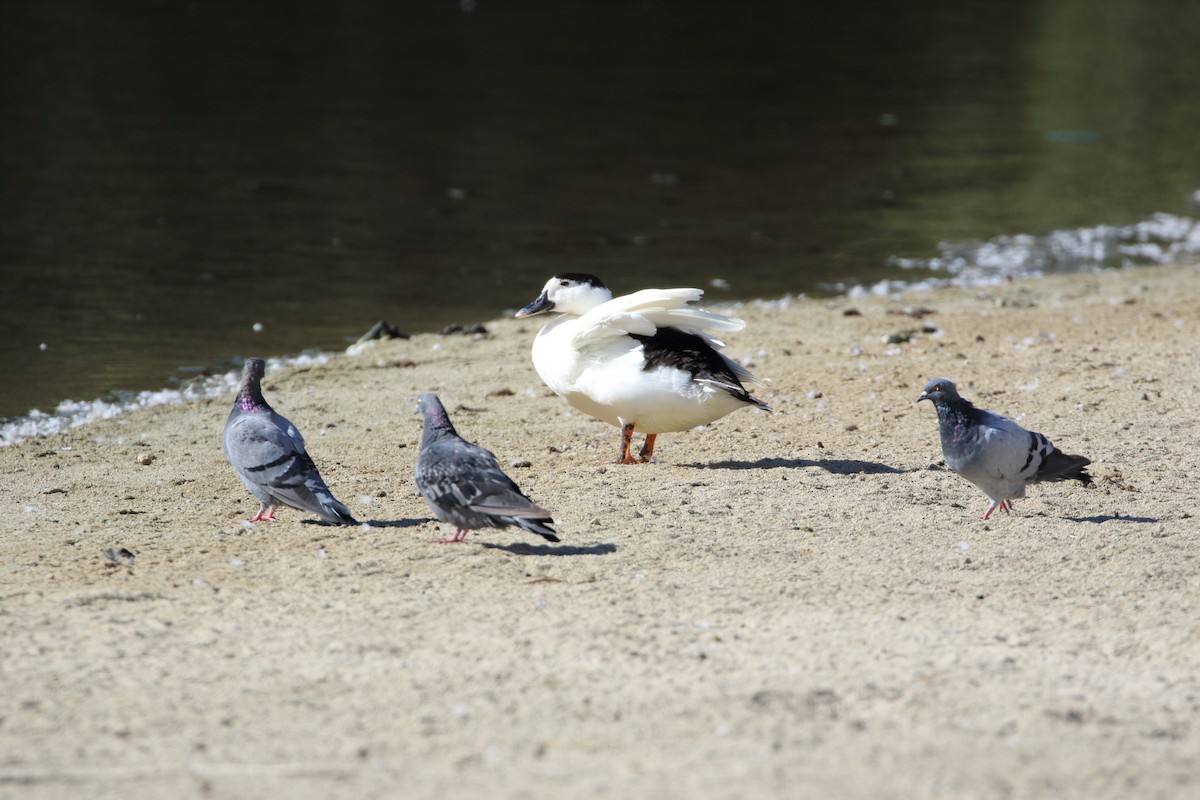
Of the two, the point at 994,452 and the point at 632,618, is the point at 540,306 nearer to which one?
the point at 994,452

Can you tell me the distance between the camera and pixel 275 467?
6.29 metres

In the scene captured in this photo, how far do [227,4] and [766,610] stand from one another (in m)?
38.5

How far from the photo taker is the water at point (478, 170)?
1315 centimetres

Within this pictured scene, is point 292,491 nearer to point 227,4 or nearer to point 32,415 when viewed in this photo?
point 32,415

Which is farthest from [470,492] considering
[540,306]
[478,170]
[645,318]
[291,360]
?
[478,170]

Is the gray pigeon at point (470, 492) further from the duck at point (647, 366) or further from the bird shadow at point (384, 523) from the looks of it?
the duck at point (647, 366)

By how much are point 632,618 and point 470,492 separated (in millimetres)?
1026

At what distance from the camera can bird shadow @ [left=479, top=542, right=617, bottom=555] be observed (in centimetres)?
592

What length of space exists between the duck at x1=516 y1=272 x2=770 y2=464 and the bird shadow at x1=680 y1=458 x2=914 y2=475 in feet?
0.99

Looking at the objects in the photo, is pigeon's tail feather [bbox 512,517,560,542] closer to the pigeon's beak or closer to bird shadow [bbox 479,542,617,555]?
bird shadow [bbox 479,542,617,555]

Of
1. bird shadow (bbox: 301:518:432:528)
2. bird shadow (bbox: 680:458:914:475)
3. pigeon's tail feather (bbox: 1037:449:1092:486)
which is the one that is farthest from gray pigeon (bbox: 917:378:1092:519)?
bird shadow (bbox: 301:518:432:528)

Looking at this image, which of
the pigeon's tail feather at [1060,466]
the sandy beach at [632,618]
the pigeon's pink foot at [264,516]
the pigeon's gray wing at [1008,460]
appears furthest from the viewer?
the pigeon's pink foot at [264,516]

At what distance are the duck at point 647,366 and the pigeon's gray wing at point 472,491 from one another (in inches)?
56.4

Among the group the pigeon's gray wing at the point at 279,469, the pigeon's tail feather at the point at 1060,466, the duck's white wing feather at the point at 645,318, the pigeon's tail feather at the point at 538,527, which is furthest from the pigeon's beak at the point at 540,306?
the pigeon's tail feather at the point at 1060,466
